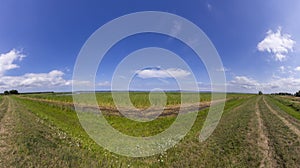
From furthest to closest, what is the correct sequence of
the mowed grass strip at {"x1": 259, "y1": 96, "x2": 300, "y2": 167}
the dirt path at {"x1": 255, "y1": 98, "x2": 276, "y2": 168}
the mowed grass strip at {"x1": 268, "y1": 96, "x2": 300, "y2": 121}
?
the mowed grass strip at {"x1": 268, "y1": 96, "x2": 300, "y2": 121} < the mowed grass strip at {"x1": 259, "y1": 96, "x2": 300, "y2": 167} < the dirt path at {"x1": 255, "y1": 98, "x2": 276, "y2": 168}

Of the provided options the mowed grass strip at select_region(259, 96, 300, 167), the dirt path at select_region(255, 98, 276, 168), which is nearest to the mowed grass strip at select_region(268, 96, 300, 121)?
the mowed grass strip at select_region(259, 96, 300, 167)

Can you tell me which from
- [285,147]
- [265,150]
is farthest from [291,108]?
[265,150]

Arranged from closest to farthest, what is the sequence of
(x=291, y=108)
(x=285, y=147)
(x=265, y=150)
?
(x=265, y=150)
(x=285, y=147)
(x=291, y=108)

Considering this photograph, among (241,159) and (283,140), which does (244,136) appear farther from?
(241,159)

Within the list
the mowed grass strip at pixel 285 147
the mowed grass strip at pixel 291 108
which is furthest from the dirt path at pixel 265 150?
the mowed grass strip at pixel 291 108

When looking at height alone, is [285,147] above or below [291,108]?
below

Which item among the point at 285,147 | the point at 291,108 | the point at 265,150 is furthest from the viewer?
the point at 291,108

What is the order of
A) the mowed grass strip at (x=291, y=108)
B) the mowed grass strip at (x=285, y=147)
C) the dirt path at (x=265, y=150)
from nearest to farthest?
1. the dirt path at (x=265, y=150)
2. the mowed grass strip at (x=285, y=147)
3. the mowed grass strip at (x=291, y=108)

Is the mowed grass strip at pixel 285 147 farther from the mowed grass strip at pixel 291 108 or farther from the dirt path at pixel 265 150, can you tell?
the mowed grass strip at pixel 291 108

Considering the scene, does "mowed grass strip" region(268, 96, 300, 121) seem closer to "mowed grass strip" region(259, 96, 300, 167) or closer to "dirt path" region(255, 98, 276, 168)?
"mowed grass strip" region(259, 96, 300, 167)

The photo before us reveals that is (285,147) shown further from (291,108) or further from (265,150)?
(291,108)

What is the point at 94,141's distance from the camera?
13.3 meters

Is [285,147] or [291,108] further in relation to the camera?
[291,108]

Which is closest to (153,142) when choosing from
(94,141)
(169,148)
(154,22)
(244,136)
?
(169,148)
